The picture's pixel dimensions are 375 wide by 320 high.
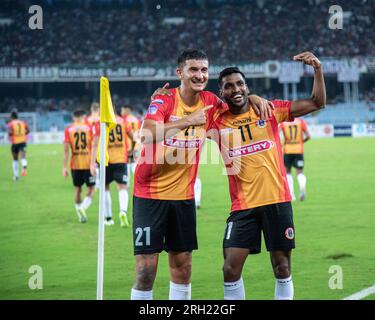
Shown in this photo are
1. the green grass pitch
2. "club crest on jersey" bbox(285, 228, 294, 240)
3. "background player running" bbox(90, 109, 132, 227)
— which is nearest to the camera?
"club crest on jersey" bbox(285, 228, 294, 240)

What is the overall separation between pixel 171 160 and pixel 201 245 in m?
5.49

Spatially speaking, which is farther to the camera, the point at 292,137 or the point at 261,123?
the point at 292,137

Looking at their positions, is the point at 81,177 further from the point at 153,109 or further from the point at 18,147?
the point at 18,147

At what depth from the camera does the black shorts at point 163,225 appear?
21.6 feet

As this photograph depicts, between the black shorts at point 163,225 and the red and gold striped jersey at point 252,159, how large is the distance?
449 mm

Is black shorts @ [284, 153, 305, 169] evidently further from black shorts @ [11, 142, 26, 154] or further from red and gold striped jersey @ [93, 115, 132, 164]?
black shorts @ [11, 142, 26, 154]

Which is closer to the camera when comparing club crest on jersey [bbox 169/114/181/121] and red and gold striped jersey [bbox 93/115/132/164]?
club crest on jersey [bbox 169/114/181/121]

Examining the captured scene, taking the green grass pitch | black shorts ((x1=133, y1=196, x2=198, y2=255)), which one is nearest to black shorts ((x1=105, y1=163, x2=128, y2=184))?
the green grass pitch

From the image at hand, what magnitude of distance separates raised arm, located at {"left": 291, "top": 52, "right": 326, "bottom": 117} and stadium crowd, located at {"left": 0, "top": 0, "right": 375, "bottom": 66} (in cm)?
4463

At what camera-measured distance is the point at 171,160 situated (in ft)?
21.9

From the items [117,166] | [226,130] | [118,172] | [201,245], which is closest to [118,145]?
[117,166]

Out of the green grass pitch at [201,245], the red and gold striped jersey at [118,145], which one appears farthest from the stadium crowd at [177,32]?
the red and gold striped jersey at [118,145]

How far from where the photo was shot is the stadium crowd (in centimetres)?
5116

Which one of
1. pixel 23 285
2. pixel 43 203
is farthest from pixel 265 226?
pixel 43 203
